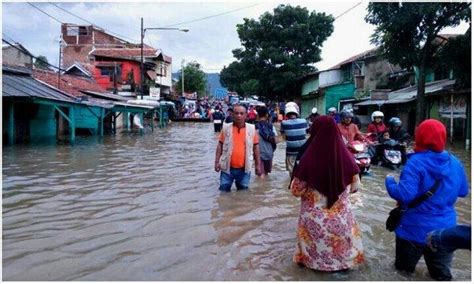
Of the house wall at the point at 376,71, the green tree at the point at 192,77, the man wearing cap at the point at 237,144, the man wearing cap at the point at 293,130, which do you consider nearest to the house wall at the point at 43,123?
the man wearing cap at the point at 293,130

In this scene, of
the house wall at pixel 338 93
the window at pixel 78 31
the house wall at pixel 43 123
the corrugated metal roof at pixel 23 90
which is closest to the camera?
the corrugated metal roof at pixel 23 90

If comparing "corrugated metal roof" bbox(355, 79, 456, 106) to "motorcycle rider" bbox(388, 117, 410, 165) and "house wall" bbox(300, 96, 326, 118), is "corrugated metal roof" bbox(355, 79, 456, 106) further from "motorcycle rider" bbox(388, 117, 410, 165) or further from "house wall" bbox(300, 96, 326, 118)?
"motorcycle rider" bbox(388, 117, 410, 165)

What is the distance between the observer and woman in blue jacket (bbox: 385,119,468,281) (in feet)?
11.6

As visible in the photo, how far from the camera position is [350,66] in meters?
36.7

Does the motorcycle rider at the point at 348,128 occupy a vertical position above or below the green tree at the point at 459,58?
below

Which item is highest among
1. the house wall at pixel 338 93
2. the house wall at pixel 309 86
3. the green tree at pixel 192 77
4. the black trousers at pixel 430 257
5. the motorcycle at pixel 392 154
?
the green tree at pixel 192 77

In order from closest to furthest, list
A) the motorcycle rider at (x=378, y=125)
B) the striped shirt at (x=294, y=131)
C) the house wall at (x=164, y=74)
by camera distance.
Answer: the striped shirt at (x=294, y=131)
the motorcycle rider at (x=378, y=125)
the house wall at (x=164, y=74)

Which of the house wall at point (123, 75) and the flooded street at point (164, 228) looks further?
the house wall at point (123, 75)

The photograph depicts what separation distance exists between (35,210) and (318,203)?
4408 millimetres

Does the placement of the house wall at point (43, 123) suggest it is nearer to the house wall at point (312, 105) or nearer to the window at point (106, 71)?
the window at point (106, 71)

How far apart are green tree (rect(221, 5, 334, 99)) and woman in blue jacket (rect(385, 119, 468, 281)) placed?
3852cm

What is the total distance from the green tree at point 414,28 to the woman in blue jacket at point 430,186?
17.6m

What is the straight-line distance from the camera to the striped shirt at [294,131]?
798 centimetres

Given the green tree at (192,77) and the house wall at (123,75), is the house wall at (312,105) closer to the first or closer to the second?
the house wall at (123,75)
